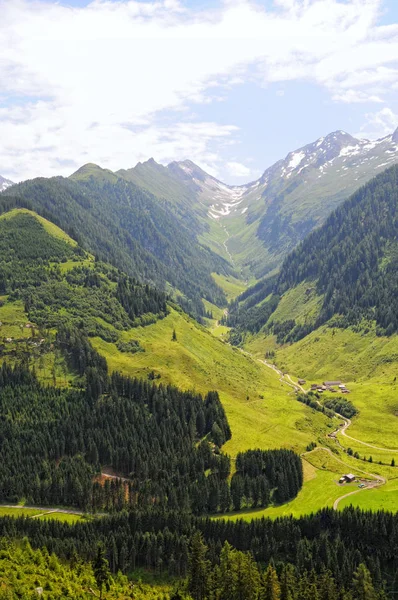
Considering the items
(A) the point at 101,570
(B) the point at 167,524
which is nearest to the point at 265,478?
(B) the point at 167,524

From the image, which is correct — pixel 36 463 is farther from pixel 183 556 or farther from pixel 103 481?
pixel 183 556

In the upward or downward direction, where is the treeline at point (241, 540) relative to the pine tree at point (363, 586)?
downward

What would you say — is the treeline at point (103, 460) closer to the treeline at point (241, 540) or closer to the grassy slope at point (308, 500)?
the grassy slope at point (308, 500)

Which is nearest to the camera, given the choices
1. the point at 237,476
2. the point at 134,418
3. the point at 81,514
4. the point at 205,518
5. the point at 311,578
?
the point at 311,578

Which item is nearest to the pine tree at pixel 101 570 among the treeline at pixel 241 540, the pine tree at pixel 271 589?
the treeline at pixel 241 540

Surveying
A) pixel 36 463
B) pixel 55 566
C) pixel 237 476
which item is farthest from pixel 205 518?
pixel 36 463

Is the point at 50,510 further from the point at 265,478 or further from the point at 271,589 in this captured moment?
the point at 271,589

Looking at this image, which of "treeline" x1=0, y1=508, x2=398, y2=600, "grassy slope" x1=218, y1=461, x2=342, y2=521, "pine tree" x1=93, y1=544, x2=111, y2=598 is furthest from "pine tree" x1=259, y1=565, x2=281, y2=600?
"grassy slope" x1=218, y1=461, x2=342, y2=521
